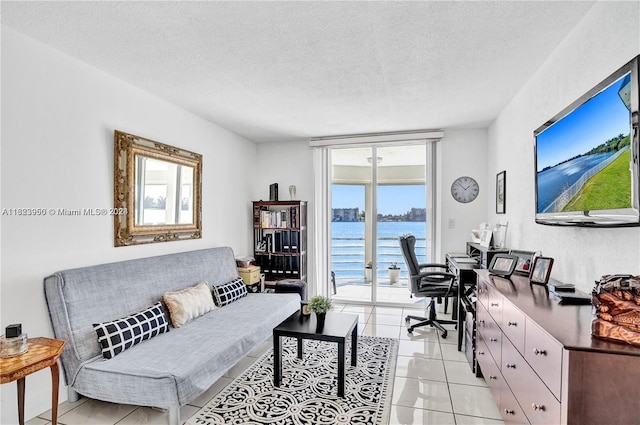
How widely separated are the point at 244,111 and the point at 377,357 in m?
2.88

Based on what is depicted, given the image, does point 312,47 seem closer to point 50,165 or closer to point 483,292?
point 50,165

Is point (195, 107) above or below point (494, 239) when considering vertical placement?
above

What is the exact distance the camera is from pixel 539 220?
2.29m

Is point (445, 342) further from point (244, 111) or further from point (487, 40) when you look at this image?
point (244, 111)

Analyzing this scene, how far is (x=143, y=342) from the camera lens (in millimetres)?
2439

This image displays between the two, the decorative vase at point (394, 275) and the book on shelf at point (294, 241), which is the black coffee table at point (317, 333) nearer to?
the book on shelf at point (294, 241)

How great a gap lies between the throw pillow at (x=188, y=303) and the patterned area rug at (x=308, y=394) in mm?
712

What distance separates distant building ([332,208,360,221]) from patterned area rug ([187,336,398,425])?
227 centimetres

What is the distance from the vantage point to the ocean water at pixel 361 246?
4.73 metres

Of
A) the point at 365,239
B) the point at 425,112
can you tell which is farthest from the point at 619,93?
the point at 365,239

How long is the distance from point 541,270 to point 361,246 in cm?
303

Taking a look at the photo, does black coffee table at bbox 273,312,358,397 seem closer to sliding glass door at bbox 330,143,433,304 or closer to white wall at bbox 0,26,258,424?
white wall at bbox 0,26,258,424

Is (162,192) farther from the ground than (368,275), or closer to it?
farther from the ground

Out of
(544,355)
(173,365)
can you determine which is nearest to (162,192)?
(173,365)
